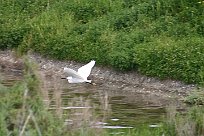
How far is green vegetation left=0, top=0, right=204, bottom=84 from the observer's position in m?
15.5

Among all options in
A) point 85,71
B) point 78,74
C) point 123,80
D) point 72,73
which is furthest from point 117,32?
point 72,73

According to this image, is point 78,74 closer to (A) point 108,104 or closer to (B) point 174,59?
(B) point 174,59

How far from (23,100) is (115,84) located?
30.8 ft

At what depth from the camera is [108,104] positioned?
841 cm

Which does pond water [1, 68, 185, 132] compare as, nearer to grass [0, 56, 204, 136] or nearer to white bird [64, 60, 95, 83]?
grass [0, 56, 204, 136]

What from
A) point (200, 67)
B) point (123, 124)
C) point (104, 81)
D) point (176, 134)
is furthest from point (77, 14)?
point (176, 134)

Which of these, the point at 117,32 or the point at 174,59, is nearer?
the point at 174,59

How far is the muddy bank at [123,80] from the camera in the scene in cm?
1497

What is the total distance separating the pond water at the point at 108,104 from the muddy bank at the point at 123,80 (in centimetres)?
21

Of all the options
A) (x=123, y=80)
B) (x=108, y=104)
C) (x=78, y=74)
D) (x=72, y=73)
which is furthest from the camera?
(x=123, y=80)

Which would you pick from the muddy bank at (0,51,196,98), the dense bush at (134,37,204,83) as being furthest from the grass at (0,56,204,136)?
the dense bush at (134,37,204,83)

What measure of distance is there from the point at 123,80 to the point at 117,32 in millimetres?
1900

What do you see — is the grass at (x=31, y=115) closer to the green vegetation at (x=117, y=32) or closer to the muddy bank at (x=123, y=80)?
the muddy bank at (x=123, y=80)

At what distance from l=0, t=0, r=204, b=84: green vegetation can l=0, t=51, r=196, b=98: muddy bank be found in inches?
6.1
